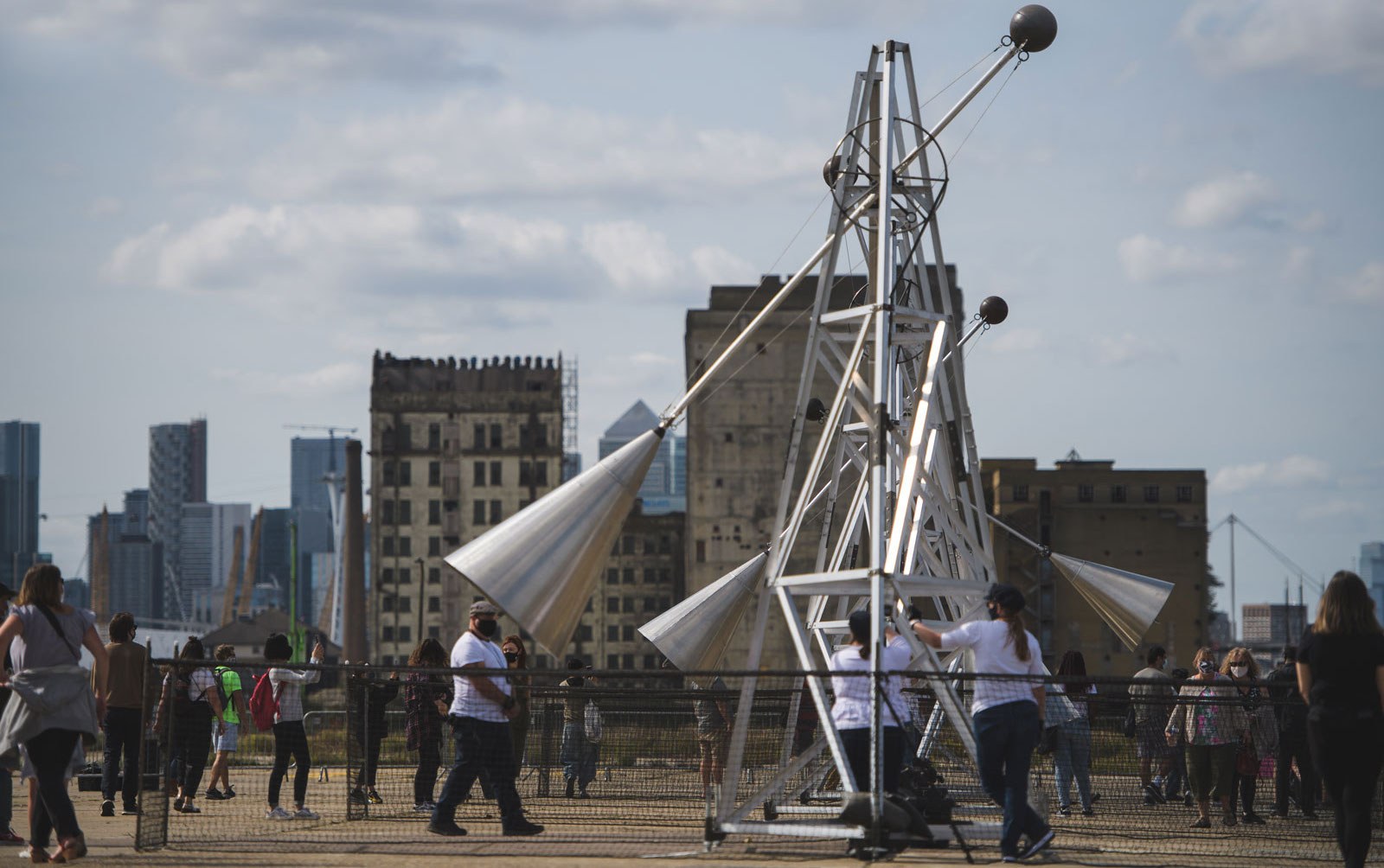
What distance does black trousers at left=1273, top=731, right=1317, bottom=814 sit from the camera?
17.9 meters

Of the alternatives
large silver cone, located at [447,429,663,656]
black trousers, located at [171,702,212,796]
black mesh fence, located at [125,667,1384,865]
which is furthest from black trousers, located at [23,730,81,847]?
black trousers, located at [171,702,212,796]

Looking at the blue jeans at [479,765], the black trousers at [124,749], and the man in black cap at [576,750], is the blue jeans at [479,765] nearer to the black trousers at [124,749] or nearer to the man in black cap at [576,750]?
the black trousers at [124,749]

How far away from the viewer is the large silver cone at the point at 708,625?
1775 cm

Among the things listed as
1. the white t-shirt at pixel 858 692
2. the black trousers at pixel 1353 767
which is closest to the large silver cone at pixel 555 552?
the white t-shirt at pixel 858 692

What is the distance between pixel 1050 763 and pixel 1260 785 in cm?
271

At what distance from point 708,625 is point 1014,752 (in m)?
5.61

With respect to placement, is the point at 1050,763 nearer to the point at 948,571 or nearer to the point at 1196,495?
the point at 948,571

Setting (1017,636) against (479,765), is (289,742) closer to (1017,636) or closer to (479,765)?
(479,765)

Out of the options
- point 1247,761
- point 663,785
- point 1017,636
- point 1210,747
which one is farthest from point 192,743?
point 1247,761

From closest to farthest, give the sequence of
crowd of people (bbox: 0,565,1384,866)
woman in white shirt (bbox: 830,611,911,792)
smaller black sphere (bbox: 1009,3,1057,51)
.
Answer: crowd of people (bbox: 0,565,1384,866) < woman in white shirt (bbox: 830,611,911,792) < smaller black sphere (bbox: 1009,3,1057,51)

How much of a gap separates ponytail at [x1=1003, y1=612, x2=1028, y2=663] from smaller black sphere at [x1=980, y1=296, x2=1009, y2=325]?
8.67 meters

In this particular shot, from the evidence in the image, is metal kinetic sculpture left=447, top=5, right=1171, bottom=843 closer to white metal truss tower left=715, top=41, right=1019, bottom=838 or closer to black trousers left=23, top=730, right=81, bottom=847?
white metal truss tower left=715, top=41, right=1019, bottom=838

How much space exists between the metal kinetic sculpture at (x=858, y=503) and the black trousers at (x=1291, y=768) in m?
1.82

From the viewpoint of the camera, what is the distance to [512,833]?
1457cm
